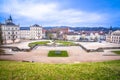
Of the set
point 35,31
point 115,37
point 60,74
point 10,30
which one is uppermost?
point 10,30

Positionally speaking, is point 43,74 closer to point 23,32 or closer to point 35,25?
point 35,25

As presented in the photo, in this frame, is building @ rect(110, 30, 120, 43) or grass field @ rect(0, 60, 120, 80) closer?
grass field @ rect(0, 60, 120, 80)

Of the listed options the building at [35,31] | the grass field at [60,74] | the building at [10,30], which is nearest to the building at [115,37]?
the building at [35,31]

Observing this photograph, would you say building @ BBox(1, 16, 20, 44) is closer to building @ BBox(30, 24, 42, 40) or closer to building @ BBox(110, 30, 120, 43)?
building @ BBox(30, 24, 42, 40)

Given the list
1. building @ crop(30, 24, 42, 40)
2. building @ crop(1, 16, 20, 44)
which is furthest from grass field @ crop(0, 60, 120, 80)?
building @ crop(30, 24, 42, 40)

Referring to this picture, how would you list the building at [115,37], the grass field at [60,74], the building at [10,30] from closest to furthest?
the grass field at [60,74]
the building at [115,37]
the building at [10,30]

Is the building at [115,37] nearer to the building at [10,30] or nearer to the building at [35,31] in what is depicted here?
the building at [35,31]

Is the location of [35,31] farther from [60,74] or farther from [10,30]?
[60,74]

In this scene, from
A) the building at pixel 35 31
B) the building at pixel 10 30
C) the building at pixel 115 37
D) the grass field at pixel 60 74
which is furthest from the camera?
the building at pixel 35 31

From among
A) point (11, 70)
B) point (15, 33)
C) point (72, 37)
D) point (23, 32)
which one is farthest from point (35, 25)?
point (11, 70)

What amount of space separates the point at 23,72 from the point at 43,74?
4.69ft

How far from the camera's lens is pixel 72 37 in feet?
288

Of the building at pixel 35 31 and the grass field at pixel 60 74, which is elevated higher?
the building at pixel 35 31

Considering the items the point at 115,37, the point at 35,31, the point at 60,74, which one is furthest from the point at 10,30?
the point at 60,74
